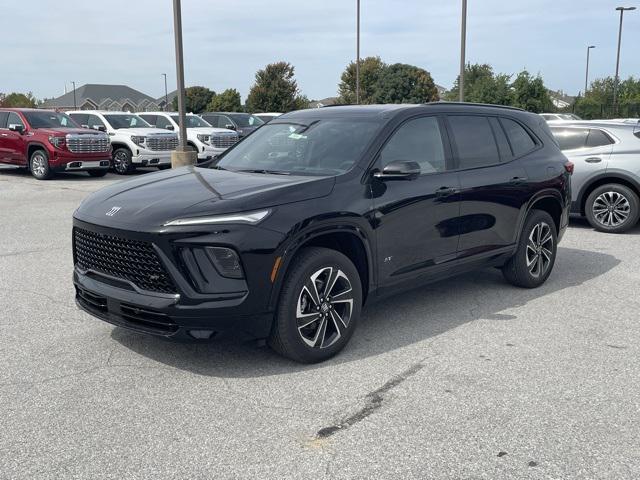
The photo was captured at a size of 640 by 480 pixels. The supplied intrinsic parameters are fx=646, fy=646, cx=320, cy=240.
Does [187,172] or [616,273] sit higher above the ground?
[187,172]

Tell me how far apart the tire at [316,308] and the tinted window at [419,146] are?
3.20ft

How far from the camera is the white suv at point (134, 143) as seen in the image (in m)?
18.4

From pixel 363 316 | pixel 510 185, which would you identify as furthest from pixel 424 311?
pixel 510 185

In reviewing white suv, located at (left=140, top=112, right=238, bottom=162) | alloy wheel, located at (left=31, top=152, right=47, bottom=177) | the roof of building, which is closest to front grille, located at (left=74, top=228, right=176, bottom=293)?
alloy wheel, located at (left=31, top=152, right=47, bottom=177)

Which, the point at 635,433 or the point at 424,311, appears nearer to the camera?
the point at 635,433

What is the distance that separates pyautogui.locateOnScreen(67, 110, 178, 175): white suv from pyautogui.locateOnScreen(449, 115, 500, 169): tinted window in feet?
46.1

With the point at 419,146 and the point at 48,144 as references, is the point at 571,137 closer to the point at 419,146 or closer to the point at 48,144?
the point at 419,146

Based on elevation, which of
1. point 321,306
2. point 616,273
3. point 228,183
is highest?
point 228,183

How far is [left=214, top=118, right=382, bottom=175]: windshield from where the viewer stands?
4.87 m

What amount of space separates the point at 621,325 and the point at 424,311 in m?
1.61

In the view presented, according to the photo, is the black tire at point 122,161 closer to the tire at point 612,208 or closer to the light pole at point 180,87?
the light pole at point 180,87

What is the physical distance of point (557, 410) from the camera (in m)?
3.73

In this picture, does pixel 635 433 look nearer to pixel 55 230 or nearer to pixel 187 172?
pixel 187 172

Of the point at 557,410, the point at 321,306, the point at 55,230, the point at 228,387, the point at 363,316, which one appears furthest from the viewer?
the point at 55,230
